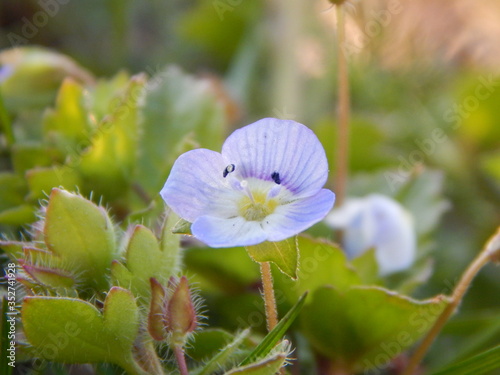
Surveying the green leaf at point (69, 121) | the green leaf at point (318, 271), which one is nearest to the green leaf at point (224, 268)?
the green leaf at point (318, 271)

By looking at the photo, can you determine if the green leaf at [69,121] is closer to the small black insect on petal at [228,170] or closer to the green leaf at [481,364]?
the small black insect on petal at [228,170]

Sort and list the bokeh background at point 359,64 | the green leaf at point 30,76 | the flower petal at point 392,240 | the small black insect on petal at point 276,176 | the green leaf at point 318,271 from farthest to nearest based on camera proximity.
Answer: the bokeh background at point 359,64 → the green leaf at point 30,76 → the flower petal at point 392,240 → the green leaf at point 318,271 → the small black insect on petal at point 276,176

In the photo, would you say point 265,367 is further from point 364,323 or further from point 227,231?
point 364,323

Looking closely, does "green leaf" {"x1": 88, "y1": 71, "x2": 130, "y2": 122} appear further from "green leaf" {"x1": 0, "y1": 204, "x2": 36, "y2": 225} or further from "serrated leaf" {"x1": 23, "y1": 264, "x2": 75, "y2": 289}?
"serrated leaf" {"x1": 23, "y1": 264, "x2": 75, "y2": 289}

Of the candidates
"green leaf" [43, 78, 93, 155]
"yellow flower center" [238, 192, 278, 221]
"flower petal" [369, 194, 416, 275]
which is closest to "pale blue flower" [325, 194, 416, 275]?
"flower petal" [369, 194, 416, 275]

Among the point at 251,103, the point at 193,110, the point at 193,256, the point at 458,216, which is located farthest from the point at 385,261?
the point at 251,103

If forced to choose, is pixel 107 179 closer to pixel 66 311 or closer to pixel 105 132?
pixel 105 132
